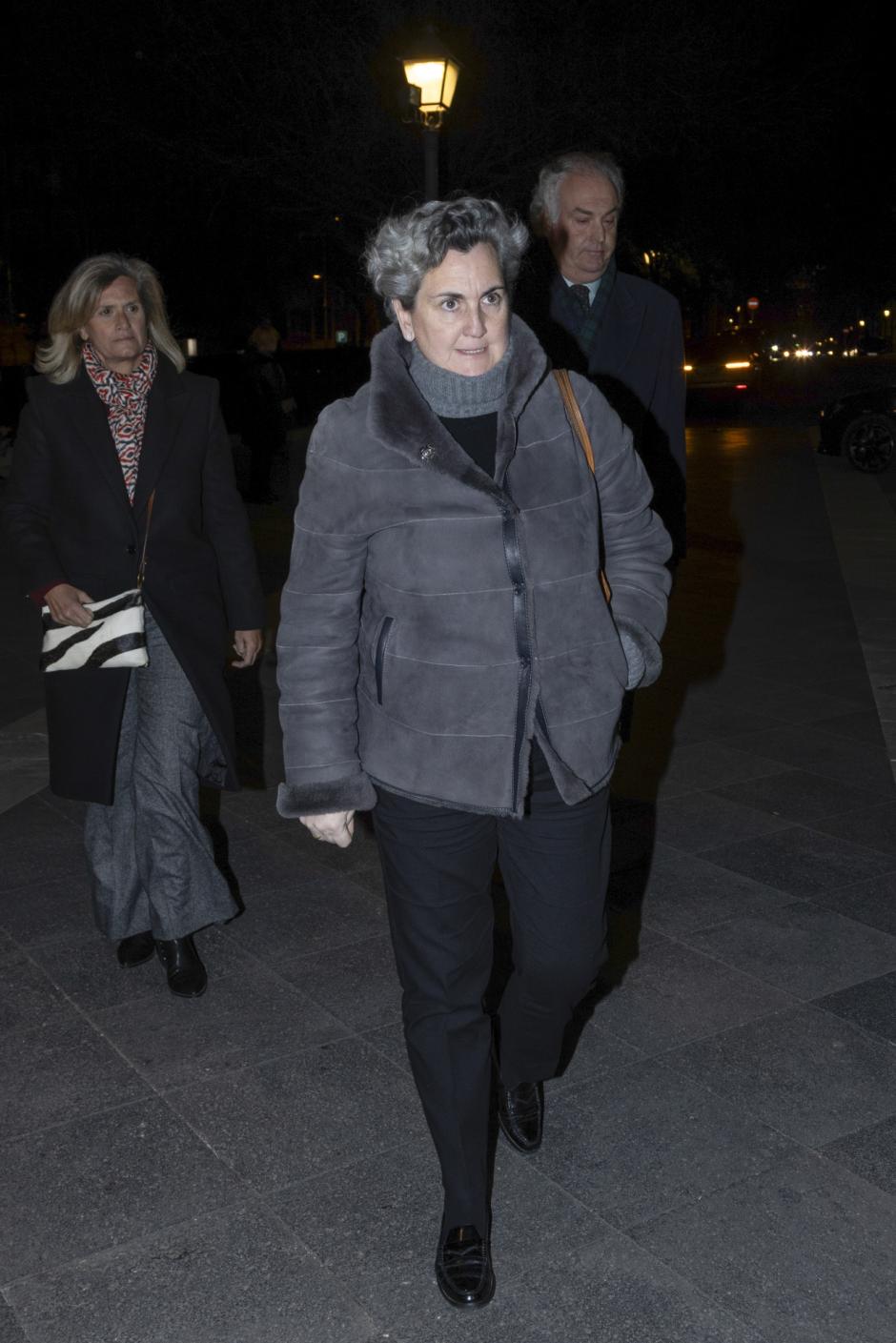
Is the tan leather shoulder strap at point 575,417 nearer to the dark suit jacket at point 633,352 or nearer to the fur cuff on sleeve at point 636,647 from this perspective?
the fur cuff on sleeve at point 636,647

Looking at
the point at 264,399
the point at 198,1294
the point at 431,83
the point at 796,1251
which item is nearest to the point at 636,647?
the point at 796,1251

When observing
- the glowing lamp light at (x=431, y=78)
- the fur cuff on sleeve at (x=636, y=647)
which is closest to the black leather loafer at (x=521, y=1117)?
the fur cuff on sleeve at (x=636, y=647)

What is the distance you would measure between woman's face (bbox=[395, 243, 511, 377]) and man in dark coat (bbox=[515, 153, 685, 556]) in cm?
165

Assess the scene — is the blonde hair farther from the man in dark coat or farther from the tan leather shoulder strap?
the tan leather shoulder strap

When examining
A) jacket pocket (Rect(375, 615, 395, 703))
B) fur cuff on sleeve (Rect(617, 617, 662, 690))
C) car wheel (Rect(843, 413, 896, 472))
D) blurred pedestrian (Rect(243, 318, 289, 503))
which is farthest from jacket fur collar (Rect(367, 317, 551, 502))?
car wheel (Rect(843, 413, 896, 472))

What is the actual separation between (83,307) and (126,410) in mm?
300

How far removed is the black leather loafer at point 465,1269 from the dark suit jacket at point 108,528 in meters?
1.84

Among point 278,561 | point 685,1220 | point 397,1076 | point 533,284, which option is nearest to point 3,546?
point 278,561

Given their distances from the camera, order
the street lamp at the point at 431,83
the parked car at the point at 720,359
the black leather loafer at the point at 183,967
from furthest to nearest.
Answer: the parked car at the point at 720,359 → the street lamp at the point at 431,83 → the black leather loafer at the point at 183,967

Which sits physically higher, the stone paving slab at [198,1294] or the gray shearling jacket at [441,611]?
the gray shearling jacket at [441,611]

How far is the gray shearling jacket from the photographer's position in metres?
2.78

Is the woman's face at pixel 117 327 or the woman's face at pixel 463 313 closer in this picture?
the woman's face at pixel 463 313

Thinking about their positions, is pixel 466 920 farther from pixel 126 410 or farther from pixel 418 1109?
pixel 126 410

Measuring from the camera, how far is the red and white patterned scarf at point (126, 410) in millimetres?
4219
